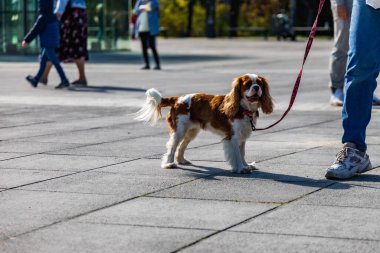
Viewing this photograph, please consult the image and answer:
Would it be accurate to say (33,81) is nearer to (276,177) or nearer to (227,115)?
(227,115)

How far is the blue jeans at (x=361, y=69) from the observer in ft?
25.1

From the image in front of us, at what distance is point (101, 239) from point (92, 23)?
28.9 m

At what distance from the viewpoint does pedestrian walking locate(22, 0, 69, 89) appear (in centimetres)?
1734

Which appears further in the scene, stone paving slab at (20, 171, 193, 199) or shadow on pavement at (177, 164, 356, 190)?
shadow on pavement at (177, 164, 356, 190)

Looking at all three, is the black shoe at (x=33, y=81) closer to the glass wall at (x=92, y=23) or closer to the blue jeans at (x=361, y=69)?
the blue jeans at (x=361, y=69)

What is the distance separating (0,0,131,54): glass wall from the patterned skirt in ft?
39.6

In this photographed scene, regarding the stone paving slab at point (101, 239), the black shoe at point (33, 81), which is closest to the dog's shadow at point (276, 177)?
the stone paving slab at point (101, 239)

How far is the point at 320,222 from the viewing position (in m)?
5.87

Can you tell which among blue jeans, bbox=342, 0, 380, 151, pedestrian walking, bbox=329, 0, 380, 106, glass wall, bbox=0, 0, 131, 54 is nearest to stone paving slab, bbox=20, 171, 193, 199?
blue jeans, bbox=342, 0, 380, 151

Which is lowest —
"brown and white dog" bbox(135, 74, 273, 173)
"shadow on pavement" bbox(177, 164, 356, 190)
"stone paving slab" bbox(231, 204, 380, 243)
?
"shadow on pavement" bbox(177, 164, 356, 190)

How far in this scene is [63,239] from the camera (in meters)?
5.41

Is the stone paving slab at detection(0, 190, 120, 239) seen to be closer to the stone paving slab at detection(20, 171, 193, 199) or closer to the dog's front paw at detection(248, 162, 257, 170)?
the stone paving slab at detection(20, 171, 193, 199)

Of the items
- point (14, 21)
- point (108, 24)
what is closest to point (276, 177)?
point (14, 21)

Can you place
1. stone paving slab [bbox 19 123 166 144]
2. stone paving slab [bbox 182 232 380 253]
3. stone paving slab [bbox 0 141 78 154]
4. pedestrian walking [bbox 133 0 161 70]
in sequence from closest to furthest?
1. stone paving slab [bbox 182 232 380 253]
2. stone paving slab [bbox 0 141 78 154]
3. stone paving slab [bbox 19 123 166 144]
4. pedestrian walking [bbox 133 0 161 70]
